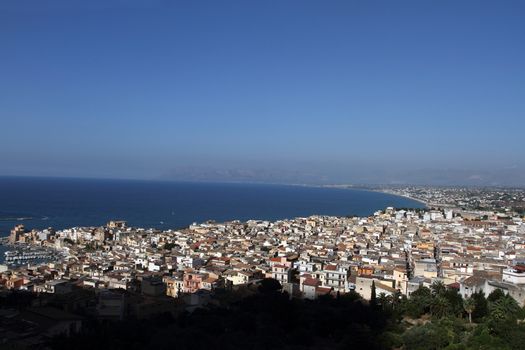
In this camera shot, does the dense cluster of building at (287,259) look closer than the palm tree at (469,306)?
No

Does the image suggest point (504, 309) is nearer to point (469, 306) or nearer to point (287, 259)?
point (469, 306)

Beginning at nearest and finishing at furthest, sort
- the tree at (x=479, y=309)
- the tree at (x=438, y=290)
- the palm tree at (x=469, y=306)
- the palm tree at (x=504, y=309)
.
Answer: the palm tree at (x=504, y=309)
the palm tree at (x=469, y=306)
the tree at (x=479, y=309)
the tree at (x=438, y=290)

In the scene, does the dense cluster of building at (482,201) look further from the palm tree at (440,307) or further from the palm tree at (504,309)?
the palm tree at (440,307)

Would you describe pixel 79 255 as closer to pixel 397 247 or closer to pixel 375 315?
pixel 397 247

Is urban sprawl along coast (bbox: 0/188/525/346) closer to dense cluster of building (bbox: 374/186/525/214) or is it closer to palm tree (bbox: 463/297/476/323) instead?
palm tree (bbox: 463/297/476/323)

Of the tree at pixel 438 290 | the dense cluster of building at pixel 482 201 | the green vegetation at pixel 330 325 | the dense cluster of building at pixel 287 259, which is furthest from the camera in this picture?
the dense cluster of building at pixel 482 201

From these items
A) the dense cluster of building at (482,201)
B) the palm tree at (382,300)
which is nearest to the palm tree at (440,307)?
the palm tree at (382,300)
